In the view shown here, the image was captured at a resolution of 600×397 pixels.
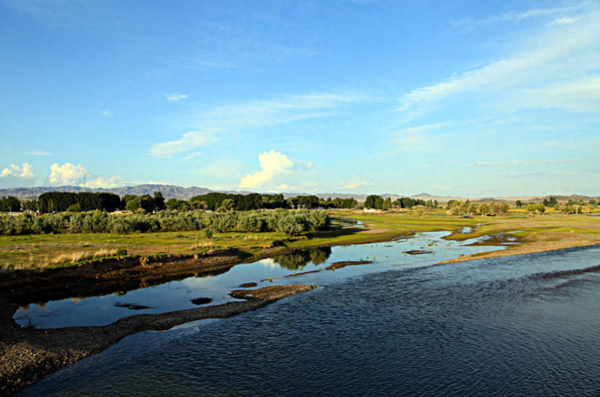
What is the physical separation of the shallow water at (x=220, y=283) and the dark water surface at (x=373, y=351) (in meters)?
5.46

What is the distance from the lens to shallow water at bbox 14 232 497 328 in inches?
1062

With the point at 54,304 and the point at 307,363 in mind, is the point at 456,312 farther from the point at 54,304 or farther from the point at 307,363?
the point at 54,304

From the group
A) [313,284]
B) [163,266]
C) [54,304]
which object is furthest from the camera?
[163,266]

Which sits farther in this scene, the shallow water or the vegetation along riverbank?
the shallow water

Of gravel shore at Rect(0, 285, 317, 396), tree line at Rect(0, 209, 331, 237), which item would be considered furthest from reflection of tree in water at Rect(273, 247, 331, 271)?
gravel shore at Rect(0, 285, 317, 396)

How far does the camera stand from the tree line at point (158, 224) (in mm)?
71625

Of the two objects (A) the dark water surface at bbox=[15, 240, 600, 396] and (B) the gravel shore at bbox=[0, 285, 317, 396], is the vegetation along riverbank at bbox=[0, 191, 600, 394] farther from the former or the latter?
(A) the dark water surface at bbox=[15, 240, 600, 396]

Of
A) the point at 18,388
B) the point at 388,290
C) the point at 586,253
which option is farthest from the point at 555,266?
the point at 18,388

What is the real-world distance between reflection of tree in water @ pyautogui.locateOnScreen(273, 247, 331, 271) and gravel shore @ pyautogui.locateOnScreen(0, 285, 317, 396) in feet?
57.2

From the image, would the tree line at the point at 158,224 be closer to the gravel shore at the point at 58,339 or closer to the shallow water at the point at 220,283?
the shallow water at the point at 220,283

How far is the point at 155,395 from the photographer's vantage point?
16484mm

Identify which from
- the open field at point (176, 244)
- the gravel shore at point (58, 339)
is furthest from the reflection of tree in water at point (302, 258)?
the gravel shore at point (58, 339)

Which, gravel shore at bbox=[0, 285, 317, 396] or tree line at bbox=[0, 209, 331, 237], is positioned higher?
tree line at bbox=[0, 209, 331, 237]

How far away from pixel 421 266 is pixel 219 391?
33.4m
